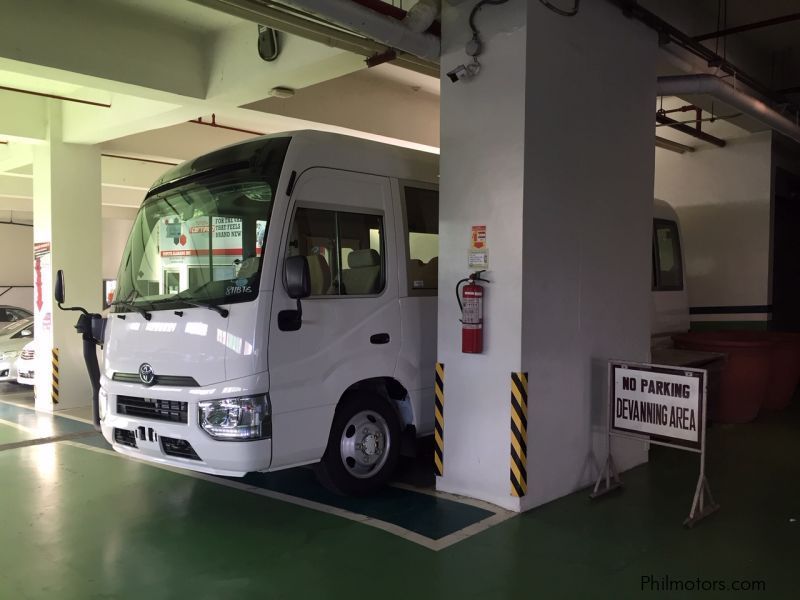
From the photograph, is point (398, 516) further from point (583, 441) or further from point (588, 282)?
point (588, 282)

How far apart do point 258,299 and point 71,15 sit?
389cm

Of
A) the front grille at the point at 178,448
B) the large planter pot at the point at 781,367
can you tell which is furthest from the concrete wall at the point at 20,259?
the large planter pot at the point at 781,367

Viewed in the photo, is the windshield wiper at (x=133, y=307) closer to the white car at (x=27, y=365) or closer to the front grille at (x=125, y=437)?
the front grille at (x=125, y=437)

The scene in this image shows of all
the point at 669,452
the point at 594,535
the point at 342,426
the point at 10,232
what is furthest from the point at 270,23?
the point at 10,232

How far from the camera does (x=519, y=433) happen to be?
177 inches

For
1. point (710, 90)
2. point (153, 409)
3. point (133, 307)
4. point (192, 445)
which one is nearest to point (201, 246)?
point (133, 307)

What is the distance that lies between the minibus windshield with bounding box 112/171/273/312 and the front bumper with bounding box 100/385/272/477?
69 centimetres

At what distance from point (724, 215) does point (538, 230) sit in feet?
18.7

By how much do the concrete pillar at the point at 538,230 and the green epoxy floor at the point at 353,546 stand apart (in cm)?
56

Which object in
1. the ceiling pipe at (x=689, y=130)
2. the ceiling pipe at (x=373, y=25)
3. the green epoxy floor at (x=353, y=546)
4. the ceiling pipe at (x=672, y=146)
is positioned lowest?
the green epoxy floor at (x=353, y=546)

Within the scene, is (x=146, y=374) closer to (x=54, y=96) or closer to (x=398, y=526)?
(x=398, y=526)

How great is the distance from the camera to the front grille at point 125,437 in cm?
459

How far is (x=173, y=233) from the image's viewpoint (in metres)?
4.76

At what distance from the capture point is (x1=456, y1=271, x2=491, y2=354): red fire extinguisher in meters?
4.63
